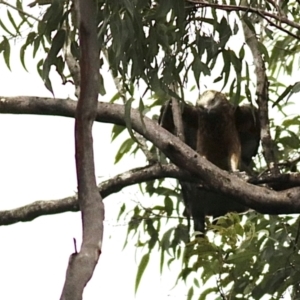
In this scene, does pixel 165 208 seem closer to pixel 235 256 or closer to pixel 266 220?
pixel 266 220

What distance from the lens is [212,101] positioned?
7.36ft

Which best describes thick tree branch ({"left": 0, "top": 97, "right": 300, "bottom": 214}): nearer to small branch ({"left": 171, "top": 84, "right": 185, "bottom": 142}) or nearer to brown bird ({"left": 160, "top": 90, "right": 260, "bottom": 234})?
small branch ({"left": 171, "top": 84, "right": 185, "bottom": 142})

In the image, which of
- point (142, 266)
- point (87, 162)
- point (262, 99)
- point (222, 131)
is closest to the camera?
point (87, 162)

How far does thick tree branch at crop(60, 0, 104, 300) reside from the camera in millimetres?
853

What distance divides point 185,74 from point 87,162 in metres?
0.61

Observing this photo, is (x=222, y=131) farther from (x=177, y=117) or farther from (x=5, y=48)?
(x=5, y=48)

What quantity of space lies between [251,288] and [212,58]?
1.92 ft

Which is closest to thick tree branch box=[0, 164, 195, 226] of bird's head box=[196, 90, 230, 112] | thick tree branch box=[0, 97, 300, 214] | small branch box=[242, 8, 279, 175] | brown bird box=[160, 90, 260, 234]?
thick tree branch box=[0, 97, 300, 214]

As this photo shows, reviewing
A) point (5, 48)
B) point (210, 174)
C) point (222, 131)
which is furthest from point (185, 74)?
point (222, 131)

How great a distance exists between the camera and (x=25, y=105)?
5.19ft

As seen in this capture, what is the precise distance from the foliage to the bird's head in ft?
0.17

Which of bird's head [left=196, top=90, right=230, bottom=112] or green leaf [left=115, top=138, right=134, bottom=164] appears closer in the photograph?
green leaf [left=115, top=138, right=134, bottom=164]

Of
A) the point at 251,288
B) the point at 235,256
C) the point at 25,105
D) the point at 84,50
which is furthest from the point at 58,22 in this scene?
the point at 251,288

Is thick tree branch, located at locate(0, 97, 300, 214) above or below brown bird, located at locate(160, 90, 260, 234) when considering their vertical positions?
below
